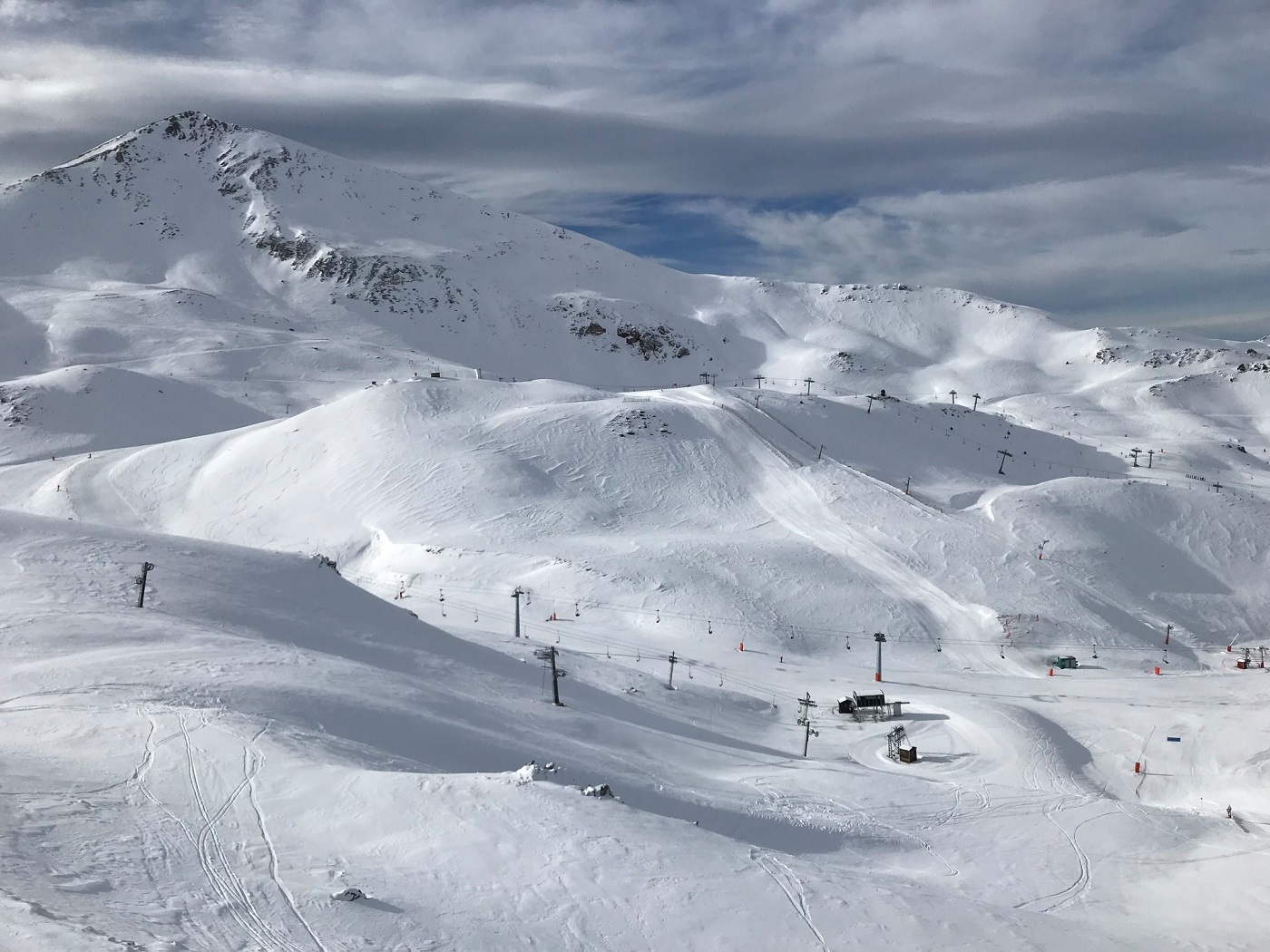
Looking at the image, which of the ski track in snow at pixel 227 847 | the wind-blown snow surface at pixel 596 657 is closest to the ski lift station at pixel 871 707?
the wind-blown snow surface at pixel 596 657

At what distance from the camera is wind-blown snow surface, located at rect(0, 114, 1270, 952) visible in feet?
44.7

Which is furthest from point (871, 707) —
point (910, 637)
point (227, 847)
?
point (227, 847)

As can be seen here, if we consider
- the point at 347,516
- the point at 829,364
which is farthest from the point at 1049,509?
the point at 829,364

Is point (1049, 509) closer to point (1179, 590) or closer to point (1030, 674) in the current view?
point (1179, 590)

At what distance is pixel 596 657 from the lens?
37.0 metres

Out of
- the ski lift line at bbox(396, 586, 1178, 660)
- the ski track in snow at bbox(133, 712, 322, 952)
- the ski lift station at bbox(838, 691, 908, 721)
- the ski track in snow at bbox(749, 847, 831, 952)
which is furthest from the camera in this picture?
the ski lift line at bbox(396, 586, 1178, 660)

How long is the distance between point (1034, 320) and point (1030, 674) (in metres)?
140

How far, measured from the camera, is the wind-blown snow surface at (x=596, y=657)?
44.7 ft

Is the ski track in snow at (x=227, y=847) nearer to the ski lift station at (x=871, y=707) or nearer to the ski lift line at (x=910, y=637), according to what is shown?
the ski lift station at (x=871, y=707)

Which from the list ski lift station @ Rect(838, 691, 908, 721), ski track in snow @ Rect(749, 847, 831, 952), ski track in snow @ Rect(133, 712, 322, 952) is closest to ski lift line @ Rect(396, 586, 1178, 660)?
ski lift station @ Rect(838, 691, 908, 721)

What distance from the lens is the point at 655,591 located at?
4722cm

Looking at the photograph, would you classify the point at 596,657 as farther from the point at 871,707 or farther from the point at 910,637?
the point at 910,637

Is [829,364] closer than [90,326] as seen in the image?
No

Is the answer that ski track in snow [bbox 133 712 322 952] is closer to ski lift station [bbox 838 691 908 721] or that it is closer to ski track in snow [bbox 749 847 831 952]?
ski track in snow [bbox 749 847 831 952]
